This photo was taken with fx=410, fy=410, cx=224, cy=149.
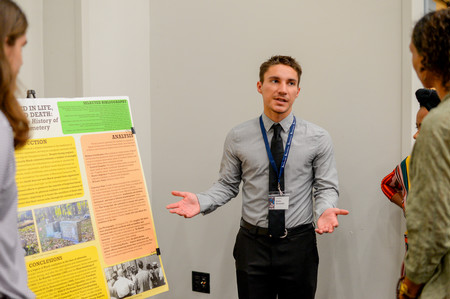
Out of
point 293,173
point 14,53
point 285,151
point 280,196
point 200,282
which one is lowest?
point 200,282

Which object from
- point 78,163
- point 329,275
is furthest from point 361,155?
point 78,163

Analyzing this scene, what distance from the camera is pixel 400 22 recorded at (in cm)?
230

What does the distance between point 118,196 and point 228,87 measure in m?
1.18

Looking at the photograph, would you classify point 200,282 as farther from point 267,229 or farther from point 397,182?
point 397,182

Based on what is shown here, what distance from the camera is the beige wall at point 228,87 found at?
2.38m

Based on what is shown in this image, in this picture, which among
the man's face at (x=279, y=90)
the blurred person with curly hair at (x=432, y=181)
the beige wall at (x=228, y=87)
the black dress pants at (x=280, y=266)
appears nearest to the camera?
the blurred person with curly hair at (x=432, y=181)

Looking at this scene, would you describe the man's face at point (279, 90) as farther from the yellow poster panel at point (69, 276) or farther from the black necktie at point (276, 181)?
the yellow poster panel at point (69, 276)

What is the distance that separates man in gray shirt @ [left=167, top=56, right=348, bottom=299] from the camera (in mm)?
2051

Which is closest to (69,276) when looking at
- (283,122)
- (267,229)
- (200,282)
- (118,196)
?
(118,196)

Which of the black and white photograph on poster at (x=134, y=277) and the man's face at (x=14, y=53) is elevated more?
the man's face at (x=14, y=53)

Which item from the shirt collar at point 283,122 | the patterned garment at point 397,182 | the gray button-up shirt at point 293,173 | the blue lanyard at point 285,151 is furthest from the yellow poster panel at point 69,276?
the patterned garment at point 397,182

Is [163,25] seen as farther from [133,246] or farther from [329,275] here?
[329,275]

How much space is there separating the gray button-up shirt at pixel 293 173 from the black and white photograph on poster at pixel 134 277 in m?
0.38

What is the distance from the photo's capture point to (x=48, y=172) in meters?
1.78
